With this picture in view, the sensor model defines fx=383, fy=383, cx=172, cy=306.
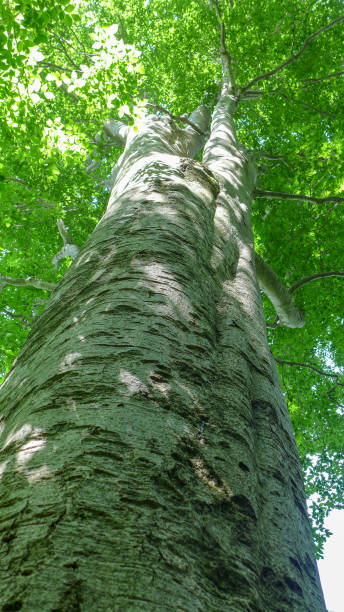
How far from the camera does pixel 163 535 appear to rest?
2.67 ft

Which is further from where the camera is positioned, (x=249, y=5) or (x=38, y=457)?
(x=249, y=5)

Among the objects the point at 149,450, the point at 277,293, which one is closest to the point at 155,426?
the point at 149,450

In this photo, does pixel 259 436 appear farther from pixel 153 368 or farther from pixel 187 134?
pixel 187 134

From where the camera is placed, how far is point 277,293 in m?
5.39

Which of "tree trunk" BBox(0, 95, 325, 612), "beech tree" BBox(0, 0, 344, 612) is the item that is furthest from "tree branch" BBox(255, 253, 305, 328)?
"tree trunk" BBox(0, 95, 325, 612)

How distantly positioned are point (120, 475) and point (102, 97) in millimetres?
5814

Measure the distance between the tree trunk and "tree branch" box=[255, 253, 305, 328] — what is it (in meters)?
3.02

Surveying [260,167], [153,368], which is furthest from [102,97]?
[153,368]

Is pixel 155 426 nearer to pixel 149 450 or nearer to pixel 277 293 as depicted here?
pixel 149 450

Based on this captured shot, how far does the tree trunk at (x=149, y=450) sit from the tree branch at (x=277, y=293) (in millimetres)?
3024

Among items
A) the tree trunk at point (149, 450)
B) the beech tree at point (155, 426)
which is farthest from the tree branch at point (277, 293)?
the tree trunk at point (149, 450)

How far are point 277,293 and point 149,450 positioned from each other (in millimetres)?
A: 4719

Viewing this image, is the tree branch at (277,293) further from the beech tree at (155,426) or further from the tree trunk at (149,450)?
the tree trunk at (149,450)

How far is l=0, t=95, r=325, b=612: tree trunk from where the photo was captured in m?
0.74
